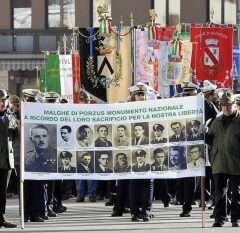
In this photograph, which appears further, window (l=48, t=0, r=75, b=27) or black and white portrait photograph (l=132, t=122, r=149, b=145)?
window (l=48, t=0, r=75, b=27)

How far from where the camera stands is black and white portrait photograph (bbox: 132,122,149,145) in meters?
15.9

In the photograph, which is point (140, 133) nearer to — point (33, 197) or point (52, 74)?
point (33, 197)

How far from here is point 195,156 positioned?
15.7 m

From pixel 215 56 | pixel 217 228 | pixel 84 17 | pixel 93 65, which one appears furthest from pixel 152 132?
pixel 84 17

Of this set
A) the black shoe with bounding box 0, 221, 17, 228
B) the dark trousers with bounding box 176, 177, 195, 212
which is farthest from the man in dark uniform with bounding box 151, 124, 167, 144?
the black shoe with bounding box 0, 221, 17, 228

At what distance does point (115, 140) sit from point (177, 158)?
0.90 m

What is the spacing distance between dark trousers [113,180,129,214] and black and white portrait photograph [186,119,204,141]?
1869 mm

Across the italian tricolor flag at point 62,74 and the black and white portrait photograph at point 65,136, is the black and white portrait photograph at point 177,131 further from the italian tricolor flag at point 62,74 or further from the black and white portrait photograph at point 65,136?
Result: the italian tricolor flag at point 62,74

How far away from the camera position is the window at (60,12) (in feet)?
147

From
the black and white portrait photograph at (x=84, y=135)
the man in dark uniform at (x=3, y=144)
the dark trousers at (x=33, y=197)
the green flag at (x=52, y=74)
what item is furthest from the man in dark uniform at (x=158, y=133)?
the green flag at (x=52, y=74)

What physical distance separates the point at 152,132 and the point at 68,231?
1.82m

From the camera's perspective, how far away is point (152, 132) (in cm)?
1584

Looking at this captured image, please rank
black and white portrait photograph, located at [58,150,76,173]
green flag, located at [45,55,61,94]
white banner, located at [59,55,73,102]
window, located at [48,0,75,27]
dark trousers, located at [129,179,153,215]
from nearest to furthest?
black and white portrait photograph, located at [58,150,76,173], dark trousers, located at [129,179,153,215], white banner, located at [59,55,73,102], green flag, located at [45,55,61,94], window, located at [48,0,75,27]

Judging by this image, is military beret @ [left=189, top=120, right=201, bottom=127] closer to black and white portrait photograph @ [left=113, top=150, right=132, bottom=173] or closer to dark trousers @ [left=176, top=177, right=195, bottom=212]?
black and white portrait photograph @ [left=113, top=150, right=132, bottom=173]
